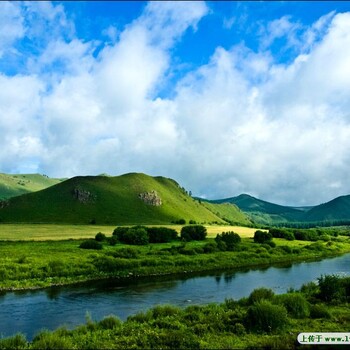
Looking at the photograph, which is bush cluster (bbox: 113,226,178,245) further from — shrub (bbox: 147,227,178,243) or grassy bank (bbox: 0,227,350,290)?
grassy bank (bbox: 0,227,350,290)

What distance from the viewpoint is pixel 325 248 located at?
12538 cm

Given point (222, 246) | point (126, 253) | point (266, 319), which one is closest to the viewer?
point (266, 319)

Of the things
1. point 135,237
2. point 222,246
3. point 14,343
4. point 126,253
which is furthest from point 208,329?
point 135,237

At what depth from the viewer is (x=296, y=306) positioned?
107 ft

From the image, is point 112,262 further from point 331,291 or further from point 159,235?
point 159,235

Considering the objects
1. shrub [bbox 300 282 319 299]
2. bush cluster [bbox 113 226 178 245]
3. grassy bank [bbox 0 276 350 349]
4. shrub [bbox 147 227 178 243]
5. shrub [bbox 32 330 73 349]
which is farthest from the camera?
shrub [bbox 147 227 178 243]

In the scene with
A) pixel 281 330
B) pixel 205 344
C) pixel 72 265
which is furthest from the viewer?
pixel 72 265

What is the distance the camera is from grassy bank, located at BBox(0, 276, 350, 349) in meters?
24.5

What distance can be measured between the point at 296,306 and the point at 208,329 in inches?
354

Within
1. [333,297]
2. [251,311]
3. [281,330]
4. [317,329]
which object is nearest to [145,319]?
[251,311]

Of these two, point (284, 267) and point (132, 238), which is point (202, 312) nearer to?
point (284, 267)

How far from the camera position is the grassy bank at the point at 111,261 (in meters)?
60.4

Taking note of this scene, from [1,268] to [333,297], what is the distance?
4849 cm

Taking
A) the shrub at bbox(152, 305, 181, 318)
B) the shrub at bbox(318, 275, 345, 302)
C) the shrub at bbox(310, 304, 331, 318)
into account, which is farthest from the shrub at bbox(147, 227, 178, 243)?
the shrub at bbox(310, 304, 331, 318)
